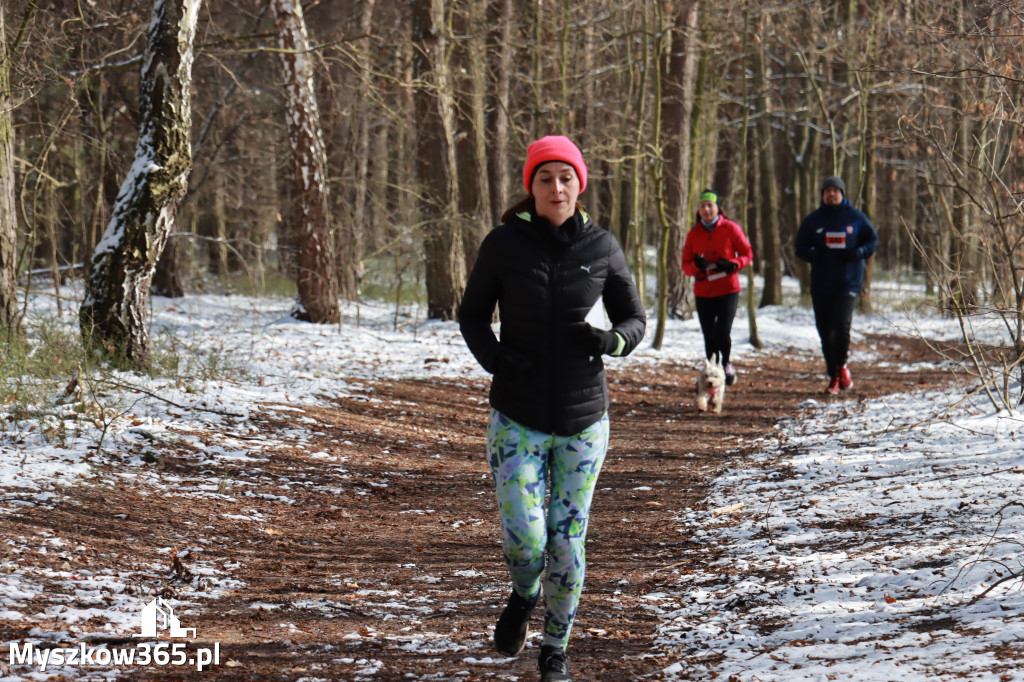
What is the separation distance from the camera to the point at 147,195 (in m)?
8.41

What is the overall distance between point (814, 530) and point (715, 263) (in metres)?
5.32

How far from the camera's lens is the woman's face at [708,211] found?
1040 cm

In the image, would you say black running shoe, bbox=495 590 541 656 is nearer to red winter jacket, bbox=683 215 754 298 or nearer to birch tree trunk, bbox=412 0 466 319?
red winter jacket, bbox=683 215 754 298

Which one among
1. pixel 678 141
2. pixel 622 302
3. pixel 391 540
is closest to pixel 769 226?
pixel 678 141

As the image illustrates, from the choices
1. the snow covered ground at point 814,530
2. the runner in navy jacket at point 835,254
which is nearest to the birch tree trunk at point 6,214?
the snow covered ground at point 814,530

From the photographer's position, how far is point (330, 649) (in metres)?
3.98

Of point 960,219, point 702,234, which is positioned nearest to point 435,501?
point 702,234

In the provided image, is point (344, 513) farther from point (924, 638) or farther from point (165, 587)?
point (924, 638)

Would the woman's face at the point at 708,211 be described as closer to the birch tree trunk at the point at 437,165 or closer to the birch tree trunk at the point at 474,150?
the birch tree trunk at the point at 437,165

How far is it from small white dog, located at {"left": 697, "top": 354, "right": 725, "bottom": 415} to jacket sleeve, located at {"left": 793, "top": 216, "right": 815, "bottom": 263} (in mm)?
1490

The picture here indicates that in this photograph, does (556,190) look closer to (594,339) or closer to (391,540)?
(594,339)

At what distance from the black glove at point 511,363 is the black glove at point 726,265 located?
7.00 m

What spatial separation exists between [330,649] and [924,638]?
247 cm

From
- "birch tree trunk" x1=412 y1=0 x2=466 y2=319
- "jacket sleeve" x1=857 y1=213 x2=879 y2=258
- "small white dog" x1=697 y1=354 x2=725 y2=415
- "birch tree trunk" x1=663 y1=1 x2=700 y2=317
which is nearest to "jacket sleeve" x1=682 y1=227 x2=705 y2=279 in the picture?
"small white dog" x1=697 y1=354 x2=725 y2=415
